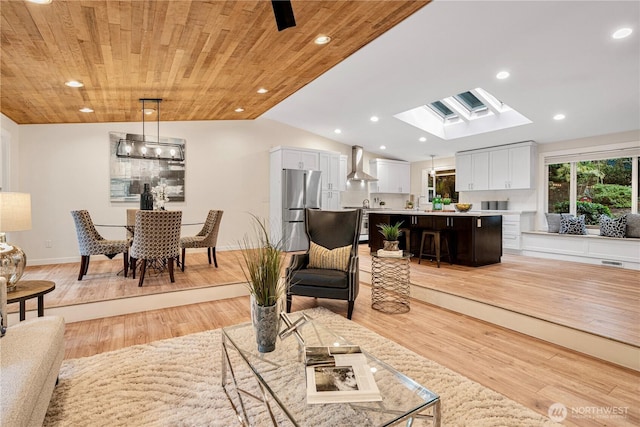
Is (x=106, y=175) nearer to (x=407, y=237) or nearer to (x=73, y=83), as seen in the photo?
(x=73, y=83)

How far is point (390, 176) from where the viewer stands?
8586mm

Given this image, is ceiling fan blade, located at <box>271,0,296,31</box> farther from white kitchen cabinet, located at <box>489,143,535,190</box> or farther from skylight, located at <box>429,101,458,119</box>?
white kitchen cabinet, located at <box>489,143,535,190</box>

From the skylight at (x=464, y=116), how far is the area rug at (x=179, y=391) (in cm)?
478

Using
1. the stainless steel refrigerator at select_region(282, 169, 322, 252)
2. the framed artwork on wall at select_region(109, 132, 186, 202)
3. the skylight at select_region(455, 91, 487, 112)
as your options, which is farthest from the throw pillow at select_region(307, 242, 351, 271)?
the skylight at select_region(455, 91, 487, 112)

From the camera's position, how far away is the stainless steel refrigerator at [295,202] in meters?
6.62

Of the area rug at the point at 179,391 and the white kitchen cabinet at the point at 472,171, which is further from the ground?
the white kitchen cabinet at the point at 472,171

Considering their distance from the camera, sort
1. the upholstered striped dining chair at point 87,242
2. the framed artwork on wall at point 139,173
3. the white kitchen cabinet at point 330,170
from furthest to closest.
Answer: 1. the white kitchen cabinet at point 330,170
2. the framed artwork on wall at point 139,173
3. the upholstered striped dining chair at point 87,242

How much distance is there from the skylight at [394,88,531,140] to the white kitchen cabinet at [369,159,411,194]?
196 cm

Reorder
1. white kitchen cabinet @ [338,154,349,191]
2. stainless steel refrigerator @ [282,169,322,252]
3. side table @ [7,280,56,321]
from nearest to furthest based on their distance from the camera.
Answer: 1. side table @ [7,280,56,321]
2. stainless steel refrigerator @ [282,169,322,252]
3. white kitchen cabinet @ [338,154,349,191]

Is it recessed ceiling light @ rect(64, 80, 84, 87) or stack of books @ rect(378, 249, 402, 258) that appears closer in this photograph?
stack of books @ rect(378, 249, 402, 258)

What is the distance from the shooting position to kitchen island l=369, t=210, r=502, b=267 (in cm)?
476

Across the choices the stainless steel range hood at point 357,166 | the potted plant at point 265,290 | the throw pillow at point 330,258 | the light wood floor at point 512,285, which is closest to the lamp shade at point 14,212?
the light wood floor at point 512,285

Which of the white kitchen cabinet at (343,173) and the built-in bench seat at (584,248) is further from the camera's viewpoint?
the white kitchen cabinet at (343,173)

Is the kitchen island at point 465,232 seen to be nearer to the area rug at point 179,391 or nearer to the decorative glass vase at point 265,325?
the area rug at point 179,391
